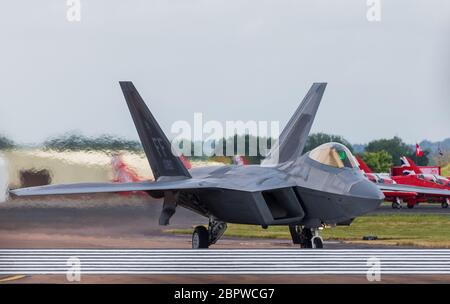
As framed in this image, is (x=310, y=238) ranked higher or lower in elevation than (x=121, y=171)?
lower

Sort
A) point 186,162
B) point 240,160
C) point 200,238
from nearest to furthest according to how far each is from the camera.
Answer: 1. point 200,238
2. point 186,162
3. point 240,160

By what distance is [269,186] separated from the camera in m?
17.3

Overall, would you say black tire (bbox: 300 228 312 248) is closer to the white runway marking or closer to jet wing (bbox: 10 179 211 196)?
the white runway marking

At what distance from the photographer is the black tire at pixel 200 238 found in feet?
62.8

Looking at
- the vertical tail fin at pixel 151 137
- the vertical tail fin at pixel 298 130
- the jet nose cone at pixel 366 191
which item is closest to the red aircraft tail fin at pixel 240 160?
the vertical tail fin at pixel 298 130

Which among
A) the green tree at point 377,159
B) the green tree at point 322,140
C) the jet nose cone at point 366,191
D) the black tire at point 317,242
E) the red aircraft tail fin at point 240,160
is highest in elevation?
the green tree at point 322,140

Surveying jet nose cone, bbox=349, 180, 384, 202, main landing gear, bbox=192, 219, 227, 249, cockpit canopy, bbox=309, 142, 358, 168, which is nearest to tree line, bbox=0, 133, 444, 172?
main landing gear, bbox=192, 219, 227, 249

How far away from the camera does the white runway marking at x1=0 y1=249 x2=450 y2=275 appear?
14.2 metres

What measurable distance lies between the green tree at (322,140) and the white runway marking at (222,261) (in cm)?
186

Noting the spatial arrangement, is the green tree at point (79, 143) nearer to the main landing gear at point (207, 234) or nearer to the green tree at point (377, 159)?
the main landing gear at point (207, 234)

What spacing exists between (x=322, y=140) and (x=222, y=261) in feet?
14.8

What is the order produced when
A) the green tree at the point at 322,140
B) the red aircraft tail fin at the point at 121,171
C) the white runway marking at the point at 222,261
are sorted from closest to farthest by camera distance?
the white runway marking at the point at 222,261 → the red aircraft tail fin at the point at 121,171 → the green tree at the point at 322,140

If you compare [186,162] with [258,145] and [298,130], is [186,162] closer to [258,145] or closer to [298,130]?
[258,145]

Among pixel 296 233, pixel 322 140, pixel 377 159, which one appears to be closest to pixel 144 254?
pixel 296 233
